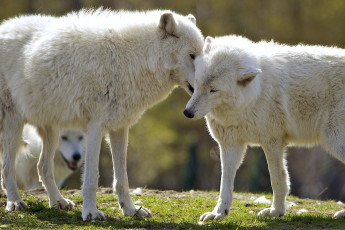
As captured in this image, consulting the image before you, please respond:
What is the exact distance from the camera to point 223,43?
6387 millimetres

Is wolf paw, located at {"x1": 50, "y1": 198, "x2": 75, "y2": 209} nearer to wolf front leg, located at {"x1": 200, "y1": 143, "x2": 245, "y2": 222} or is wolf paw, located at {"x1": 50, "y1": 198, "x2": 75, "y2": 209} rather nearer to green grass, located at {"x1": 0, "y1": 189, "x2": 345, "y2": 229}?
green grass, located at {"x1": 0, "y1": 189, "x2": 345, "y2": 229}

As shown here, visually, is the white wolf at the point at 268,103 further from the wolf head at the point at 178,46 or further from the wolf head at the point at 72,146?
the wolf head at the point at 72,146

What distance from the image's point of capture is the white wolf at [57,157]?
1012cm

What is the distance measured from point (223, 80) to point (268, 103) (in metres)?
0.65

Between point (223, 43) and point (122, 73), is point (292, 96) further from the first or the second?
point (122, 73)

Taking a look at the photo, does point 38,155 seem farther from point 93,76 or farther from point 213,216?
point 213,216

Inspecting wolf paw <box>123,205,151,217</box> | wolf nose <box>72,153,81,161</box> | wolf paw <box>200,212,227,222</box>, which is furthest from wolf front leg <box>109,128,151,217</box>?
wolf nose <box>72,153,81,161</box>

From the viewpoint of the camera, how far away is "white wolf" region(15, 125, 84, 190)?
10.1 meters

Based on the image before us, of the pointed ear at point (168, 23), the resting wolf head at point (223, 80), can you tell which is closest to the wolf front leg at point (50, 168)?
the pointed ear at point (168, 23)

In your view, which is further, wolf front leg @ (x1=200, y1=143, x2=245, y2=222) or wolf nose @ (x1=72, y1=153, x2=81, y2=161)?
wolf nose @ (x1=72, y1=153, x2=81, y2=161)

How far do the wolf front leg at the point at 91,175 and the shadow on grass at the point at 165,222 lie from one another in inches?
5.2

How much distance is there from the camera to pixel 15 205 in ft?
23.0

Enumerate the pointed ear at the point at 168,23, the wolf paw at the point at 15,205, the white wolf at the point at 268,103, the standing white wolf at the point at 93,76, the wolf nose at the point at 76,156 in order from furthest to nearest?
the wolf nose at the point at 76,156, the wolf paw at the point at 15,205, the pointed ear at the point at 168,23, the standing white wolf at the point at 93,76, the white wolf at the point at 268,103

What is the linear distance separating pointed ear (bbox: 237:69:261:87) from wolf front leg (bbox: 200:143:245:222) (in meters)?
0.77
